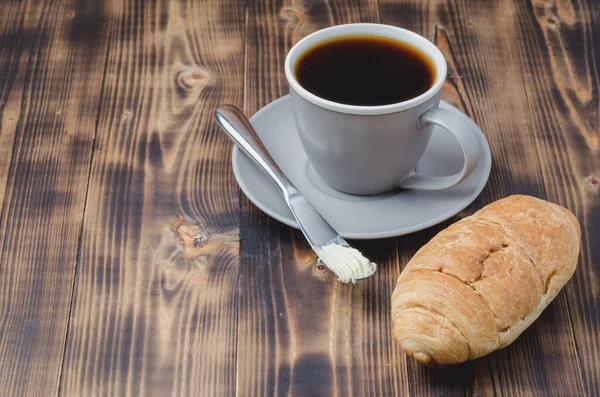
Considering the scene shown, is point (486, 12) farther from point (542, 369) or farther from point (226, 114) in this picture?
point (542, 369)

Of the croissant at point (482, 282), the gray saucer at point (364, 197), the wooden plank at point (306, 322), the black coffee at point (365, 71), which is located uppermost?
the black coffee at point (365, 71)

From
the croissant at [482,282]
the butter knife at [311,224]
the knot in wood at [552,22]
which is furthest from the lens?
the knot in wood at [552,22]

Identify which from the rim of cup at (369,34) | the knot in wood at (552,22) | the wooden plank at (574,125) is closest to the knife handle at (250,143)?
the rim of cup at (369,34)

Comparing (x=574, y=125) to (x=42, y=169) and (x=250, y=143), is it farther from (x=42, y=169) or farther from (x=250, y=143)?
(x=42, y=169)

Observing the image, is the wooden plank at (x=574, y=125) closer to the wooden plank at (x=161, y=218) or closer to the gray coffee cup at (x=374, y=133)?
the gray coffee cup at (x=374, y=133)

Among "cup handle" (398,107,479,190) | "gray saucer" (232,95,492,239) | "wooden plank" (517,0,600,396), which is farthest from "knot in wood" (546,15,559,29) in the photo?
"cup handle" (398,107,479,190)

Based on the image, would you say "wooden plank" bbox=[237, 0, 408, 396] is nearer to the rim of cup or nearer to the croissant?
the croissant
